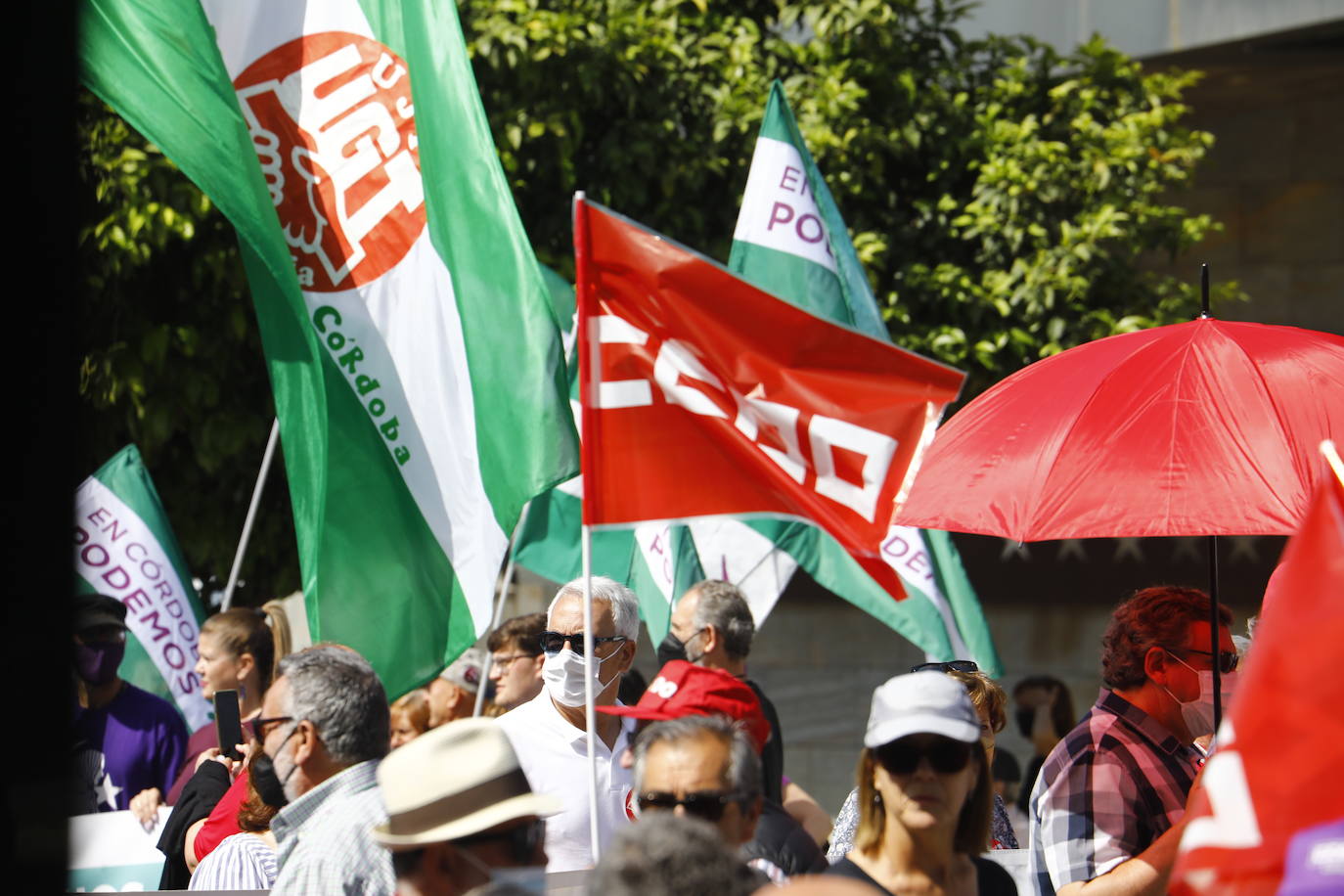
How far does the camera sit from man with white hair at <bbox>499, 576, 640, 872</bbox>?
4.57 metres

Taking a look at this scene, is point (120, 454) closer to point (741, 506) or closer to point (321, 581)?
point (321, 581)

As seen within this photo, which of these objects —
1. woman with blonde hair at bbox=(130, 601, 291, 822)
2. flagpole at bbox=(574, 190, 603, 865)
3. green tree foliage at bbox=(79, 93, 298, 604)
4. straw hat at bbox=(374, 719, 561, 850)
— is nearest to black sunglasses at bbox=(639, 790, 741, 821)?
straw hat at bbox=(374, 719, 561, 850)

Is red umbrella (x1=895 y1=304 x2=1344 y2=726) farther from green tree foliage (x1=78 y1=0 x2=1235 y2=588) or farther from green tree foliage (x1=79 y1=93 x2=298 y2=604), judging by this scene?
green tree foliage (x1=79 y1=93 x2=298 y2=604)

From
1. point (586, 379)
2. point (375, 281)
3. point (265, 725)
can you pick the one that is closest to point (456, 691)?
point (375, 281)

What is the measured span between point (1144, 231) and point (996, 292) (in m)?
1.11

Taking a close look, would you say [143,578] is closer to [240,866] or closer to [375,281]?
[375,281]

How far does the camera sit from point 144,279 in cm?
913

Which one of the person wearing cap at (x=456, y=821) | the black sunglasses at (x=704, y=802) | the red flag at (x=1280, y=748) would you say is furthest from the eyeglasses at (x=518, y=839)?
the red flag at (x=1280, y=748)

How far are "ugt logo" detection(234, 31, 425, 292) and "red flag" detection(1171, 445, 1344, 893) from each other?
341 cm

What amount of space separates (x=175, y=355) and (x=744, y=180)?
357cm

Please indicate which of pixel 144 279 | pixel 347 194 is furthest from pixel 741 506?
pixel 144 279

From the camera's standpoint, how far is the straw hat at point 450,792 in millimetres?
3094

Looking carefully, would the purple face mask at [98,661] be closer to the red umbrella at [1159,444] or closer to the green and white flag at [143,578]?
the green and white flag at [143,578]

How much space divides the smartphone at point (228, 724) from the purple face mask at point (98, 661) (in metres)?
1.24
